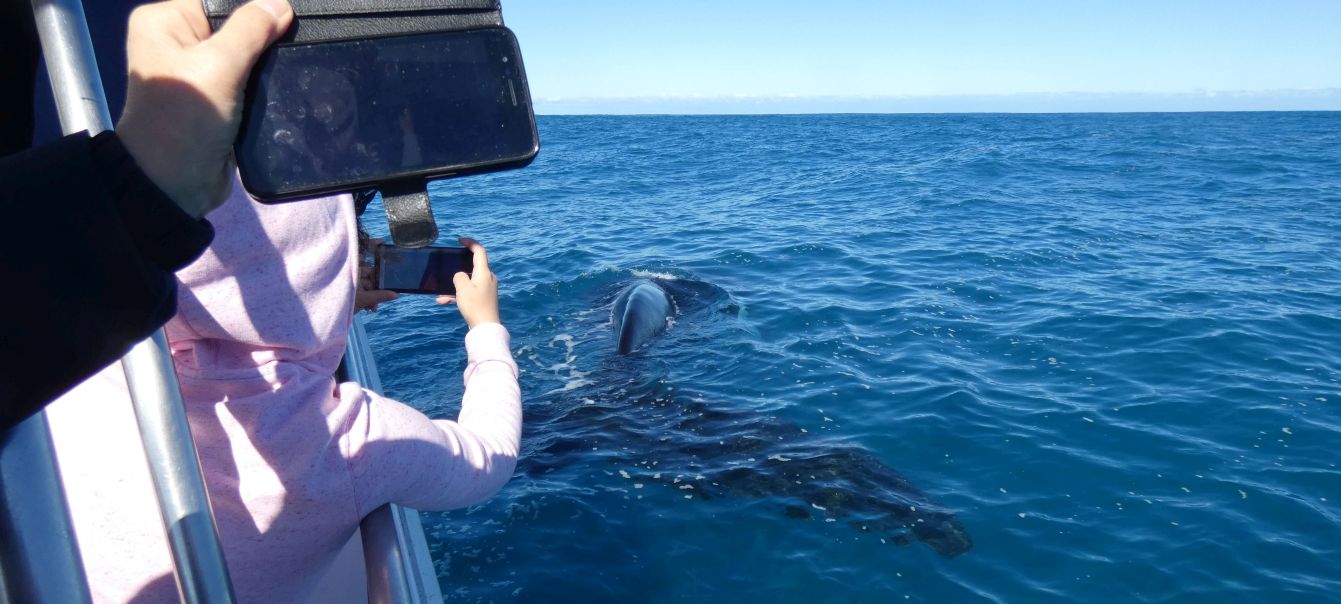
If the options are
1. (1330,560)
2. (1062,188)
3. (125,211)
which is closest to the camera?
(125,211)

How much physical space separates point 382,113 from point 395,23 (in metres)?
0.15

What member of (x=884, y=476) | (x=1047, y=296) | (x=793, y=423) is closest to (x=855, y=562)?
(x=884, y=476)

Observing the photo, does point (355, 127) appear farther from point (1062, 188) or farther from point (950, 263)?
point (1062, 188)

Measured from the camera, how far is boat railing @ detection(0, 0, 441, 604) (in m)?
1.04

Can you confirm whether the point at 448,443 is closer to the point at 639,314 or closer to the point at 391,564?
the point at 391,564

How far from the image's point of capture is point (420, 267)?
8.46 feet

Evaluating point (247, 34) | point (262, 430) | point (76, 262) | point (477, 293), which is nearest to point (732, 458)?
point (477, 293)

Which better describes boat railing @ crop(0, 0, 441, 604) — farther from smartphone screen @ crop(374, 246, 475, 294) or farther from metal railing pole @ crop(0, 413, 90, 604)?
smartphone screen @ crop(374, 246, 475, 294)

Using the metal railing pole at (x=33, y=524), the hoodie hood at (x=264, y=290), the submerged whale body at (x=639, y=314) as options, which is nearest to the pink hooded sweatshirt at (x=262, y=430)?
the hoodie hood at (x=264, y=290)

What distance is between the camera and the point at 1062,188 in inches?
867

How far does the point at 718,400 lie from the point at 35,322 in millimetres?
7356

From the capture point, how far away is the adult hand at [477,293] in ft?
8.23

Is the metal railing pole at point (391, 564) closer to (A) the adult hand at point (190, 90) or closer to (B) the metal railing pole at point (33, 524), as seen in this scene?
(B) the metal railing pole at point (33, 524)

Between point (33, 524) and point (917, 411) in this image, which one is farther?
point (917, 411)
